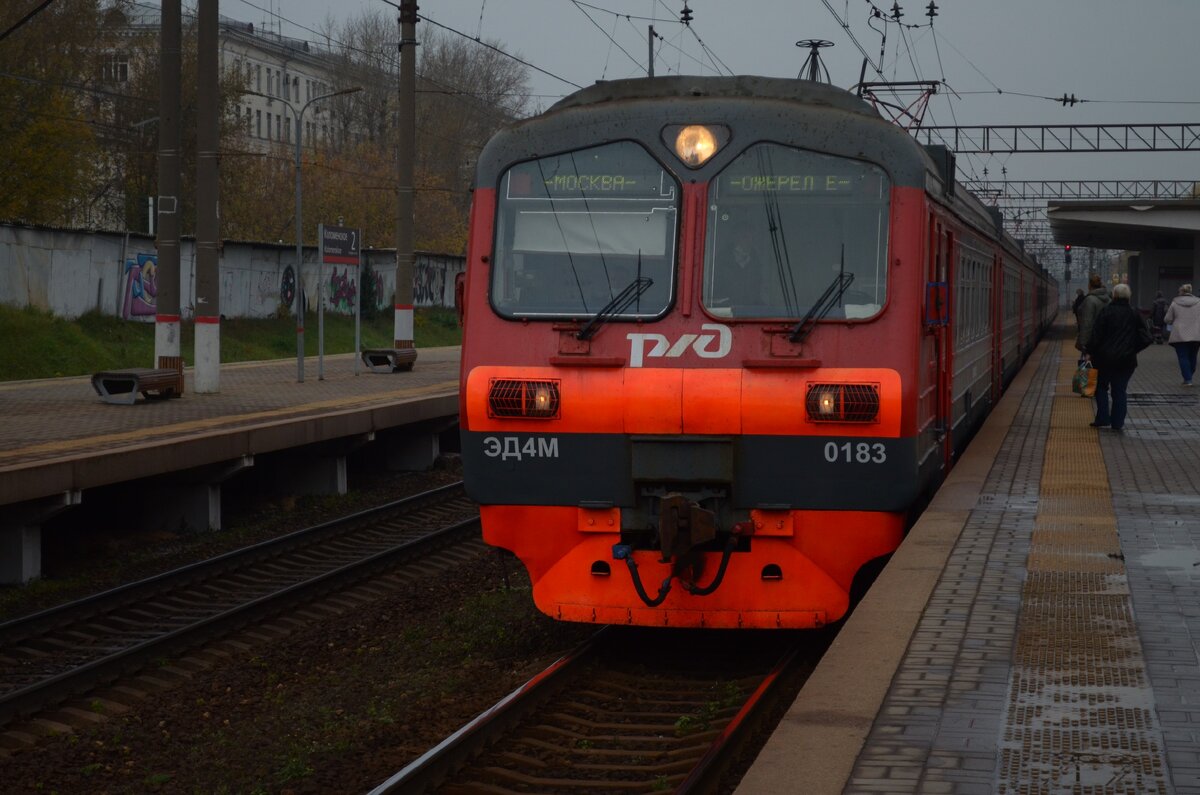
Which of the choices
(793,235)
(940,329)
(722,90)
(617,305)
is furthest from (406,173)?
(793,235)

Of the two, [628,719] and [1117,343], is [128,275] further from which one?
[628,719]

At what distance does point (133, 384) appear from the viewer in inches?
706

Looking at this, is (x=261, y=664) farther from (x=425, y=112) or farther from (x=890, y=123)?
(x=425, y=112)

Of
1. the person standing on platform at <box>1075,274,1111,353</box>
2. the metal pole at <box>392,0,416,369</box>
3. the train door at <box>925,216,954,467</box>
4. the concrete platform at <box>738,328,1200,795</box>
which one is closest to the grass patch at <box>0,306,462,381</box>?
the metal pole at <box>392,0,416,369</box>

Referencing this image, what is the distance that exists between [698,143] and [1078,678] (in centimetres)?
390

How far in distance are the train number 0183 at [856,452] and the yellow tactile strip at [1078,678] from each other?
3.11 ft

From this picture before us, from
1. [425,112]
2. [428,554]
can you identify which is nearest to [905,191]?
[428,554]

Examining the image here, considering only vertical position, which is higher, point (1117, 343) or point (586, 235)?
point (586, 235)

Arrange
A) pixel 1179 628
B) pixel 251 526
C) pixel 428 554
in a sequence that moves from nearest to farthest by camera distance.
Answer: pixel 1179 628, pixel 428 554, pixel 251 526

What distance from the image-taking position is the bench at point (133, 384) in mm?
17922

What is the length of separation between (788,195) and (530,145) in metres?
1.48

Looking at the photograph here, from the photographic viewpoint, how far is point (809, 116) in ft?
27.6

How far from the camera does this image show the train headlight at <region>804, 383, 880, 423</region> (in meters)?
7.99

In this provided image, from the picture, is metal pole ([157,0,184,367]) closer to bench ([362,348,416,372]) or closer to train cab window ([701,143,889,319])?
bench ([362,348,416,372])
